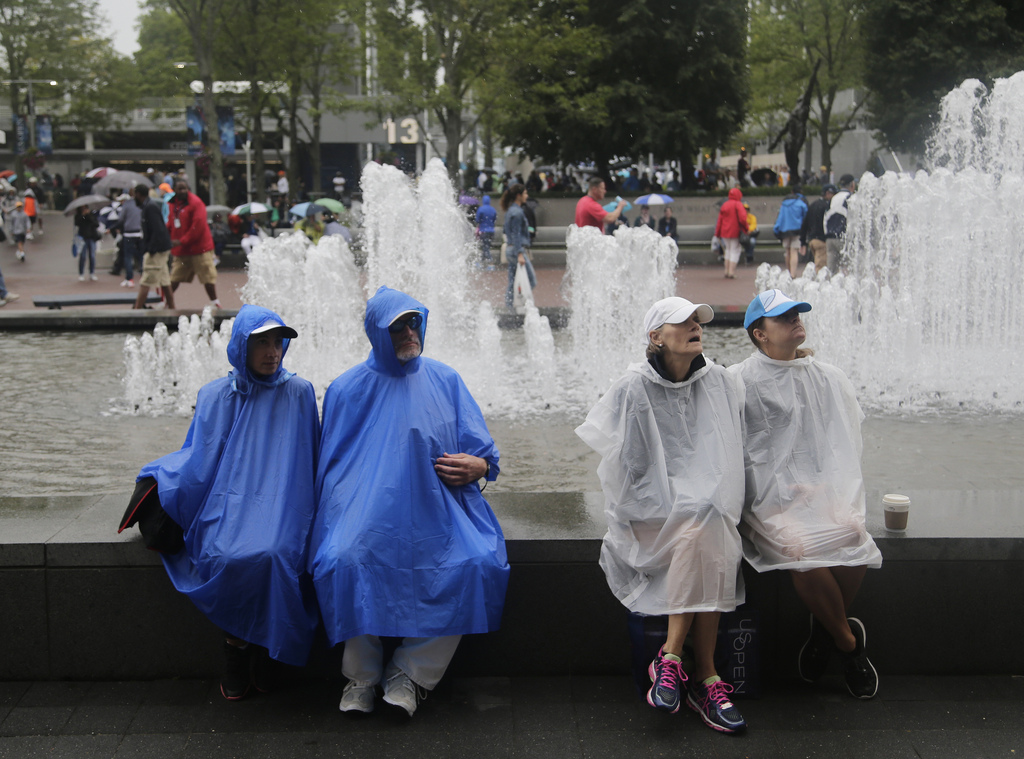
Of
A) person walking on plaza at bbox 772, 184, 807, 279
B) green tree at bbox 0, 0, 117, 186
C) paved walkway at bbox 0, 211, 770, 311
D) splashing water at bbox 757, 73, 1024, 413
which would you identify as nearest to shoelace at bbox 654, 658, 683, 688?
splashing water at bbox 757, 73, 1024, 413

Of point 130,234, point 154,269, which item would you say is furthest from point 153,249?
point 130,234

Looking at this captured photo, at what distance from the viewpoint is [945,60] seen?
94.9 ft

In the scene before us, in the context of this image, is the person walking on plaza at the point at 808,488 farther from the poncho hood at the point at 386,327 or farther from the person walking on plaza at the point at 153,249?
the person walking on plaza at the point at 153,249

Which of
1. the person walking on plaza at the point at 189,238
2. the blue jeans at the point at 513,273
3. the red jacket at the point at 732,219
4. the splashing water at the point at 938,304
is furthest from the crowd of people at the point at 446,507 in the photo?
the red jacket at the point at 732,219

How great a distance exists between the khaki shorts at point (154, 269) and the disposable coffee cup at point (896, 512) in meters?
10.4

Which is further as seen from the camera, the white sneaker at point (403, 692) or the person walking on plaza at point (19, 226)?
the person walking on plaza at point (19, 226)

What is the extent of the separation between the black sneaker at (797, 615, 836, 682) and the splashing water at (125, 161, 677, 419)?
13.3ft

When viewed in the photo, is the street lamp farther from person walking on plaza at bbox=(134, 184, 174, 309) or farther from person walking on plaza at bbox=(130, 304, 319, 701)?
person walking on plaza at bbox=(130, 304, 319, 701)

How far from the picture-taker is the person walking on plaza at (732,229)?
59.9ft

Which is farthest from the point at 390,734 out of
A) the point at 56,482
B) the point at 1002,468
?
the point at 1002,468

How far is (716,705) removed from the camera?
3.38 metres

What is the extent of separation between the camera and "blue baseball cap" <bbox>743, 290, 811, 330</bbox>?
12.2 feet

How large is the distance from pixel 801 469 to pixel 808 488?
8 centimetres

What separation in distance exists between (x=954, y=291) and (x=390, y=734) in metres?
8.44
